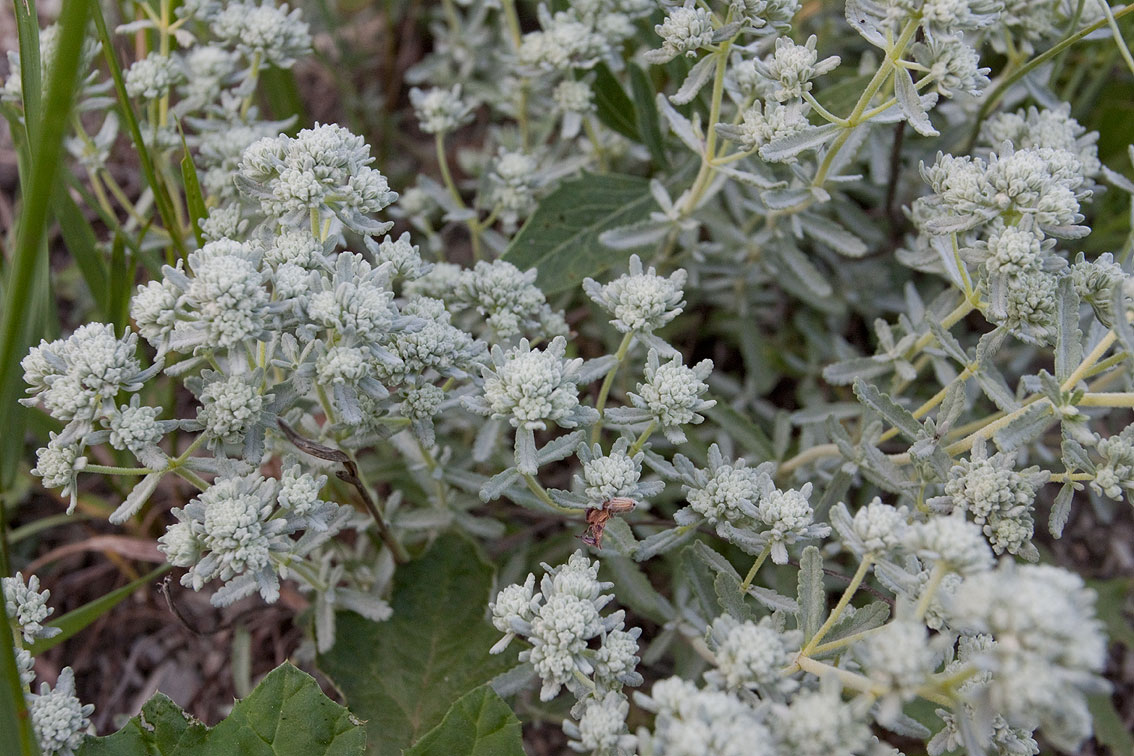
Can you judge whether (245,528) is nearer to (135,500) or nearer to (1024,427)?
(135,500)

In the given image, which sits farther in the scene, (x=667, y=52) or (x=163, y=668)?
(x=163, y=668)

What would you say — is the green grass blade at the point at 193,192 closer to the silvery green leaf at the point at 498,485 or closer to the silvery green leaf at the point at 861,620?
the silvery green leaf at the point at 498,485

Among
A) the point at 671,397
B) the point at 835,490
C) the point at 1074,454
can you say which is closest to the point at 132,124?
the point at 671,397

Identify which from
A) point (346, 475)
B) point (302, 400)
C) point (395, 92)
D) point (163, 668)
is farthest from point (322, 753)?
point (395, 92)

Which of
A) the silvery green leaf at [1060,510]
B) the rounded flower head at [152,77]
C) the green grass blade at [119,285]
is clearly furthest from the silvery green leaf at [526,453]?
the rounded flower head at [152,77]

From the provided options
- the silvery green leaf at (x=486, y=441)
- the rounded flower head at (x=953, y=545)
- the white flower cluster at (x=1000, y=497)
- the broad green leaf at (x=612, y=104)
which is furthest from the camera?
the broad green leaf at (x=612, y=104)

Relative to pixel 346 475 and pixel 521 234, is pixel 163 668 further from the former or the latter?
pixel 521 234

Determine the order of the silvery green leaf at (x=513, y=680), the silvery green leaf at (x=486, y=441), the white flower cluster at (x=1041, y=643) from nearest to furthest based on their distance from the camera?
the white flower cluster at (x=1041, y=643) → the silvery green leaf at (x=513, y=680) → the silvery green leaf at (x=486, y=441)
